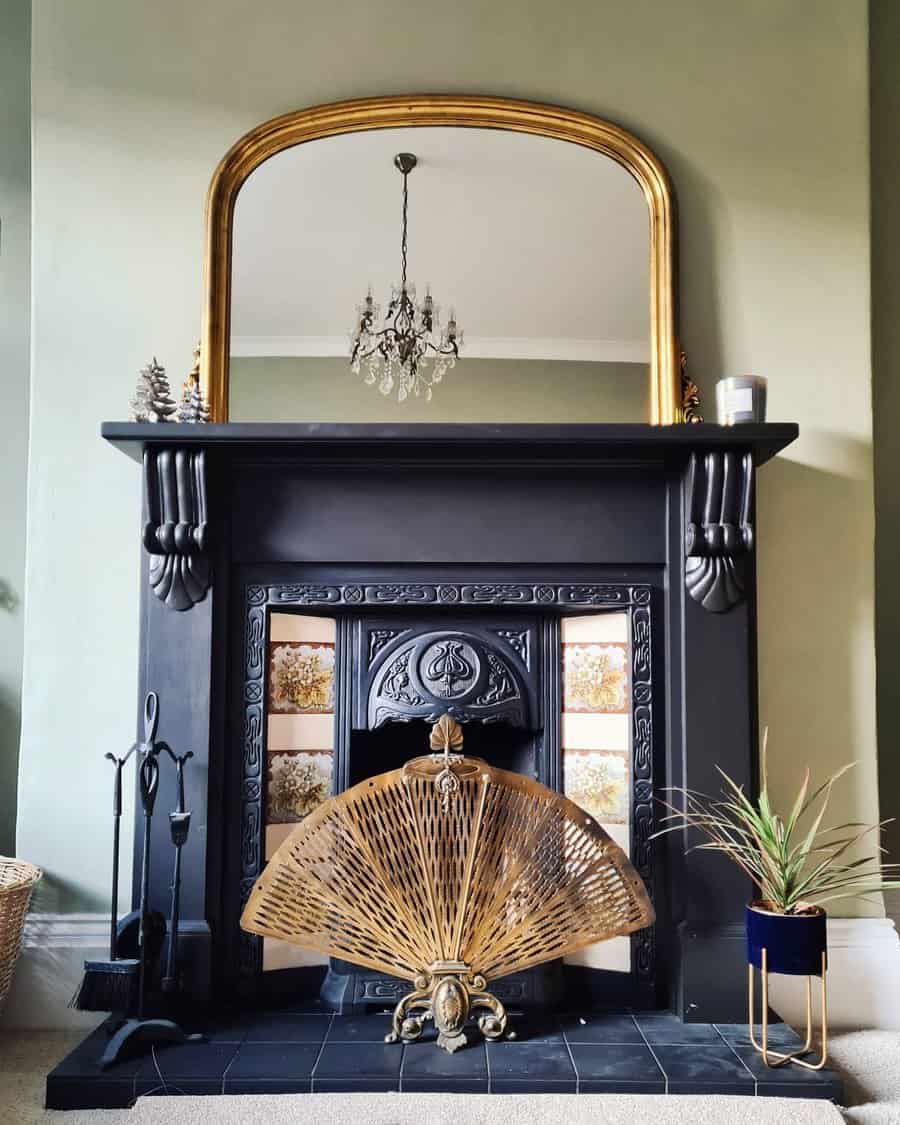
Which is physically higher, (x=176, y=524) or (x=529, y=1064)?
(x=176, y=524)

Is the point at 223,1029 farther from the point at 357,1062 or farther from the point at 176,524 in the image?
the point at 176,524

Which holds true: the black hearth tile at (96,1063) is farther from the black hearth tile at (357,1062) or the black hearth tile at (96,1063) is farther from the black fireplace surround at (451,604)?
the black hearth tile at (357,1062)

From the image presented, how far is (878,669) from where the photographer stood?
280 centimetres

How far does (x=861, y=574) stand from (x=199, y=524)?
5.49 ft

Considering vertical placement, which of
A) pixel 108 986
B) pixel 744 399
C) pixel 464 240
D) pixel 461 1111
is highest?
pixel 464 240

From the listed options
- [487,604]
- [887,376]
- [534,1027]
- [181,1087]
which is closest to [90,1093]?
[181,1087]

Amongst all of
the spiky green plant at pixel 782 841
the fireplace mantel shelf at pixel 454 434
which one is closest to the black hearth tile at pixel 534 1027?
the spiky green plant at pixel 782 841

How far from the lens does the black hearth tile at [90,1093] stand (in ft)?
6.20

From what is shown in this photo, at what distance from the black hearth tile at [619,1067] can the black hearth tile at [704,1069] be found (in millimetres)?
26

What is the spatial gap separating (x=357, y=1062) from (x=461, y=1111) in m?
0.26

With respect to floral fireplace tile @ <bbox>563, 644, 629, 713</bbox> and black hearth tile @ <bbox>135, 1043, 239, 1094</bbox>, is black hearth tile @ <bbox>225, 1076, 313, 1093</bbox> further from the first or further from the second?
floral fireplace tile @ <bbox>563, 644, 629, 713</bbox>

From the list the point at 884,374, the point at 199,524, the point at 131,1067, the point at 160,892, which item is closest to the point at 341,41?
the point at 199,524

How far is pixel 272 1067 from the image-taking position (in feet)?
6.40

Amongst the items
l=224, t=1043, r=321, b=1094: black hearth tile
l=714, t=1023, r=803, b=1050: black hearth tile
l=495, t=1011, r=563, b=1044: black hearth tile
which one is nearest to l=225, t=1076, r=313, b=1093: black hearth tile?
l=224, t=1043, r=321, b=1094: black hearth tile
